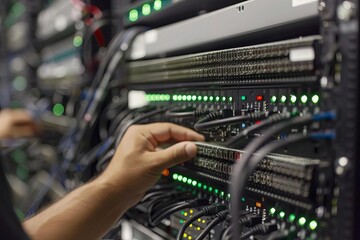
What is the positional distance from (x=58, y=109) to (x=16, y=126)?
0.25m

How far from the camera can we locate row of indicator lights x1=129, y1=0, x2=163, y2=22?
4.79 feet

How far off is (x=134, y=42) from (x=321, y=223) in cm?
107

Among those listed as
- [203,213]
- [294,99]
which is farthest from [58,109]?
[294,99]

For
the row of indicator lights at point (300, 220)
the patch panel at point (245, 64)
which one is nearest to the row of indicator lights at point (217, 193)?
the row of indicator lights at point (300, 220)

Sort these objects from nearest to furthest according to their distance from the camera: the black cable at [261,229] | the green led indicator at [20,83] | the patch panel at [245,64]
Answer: the patch panel at [245,64] < the black cable at [261,229] < the green led indicator at [20,83]

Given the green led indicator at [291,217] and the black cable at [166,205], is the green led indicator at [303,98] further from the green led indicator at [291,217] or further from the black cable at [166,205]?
the black cable at [166,205]

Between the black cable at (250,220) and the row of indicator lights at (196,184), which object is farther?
the row of indicator lights at (196,184)

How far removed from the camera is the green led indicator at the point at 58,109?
267 centimetres

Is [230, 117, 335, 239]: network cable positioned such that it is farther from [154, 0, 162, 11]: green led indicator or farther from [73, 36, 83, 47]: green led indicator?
[73, 36, 83, 47]: green led indicator

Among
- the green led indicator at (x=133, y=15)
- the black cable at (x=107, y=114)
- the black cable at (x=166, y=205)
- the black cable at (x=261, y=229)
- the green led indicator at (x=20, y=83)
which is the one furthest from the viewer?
the green led indicator at (x=20, y=83)

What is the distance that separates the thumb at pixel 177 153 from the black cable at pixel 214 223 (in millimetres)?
146

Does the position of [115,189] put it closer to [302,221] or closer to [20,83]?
[302,221]

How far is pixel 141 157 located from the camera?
120cm

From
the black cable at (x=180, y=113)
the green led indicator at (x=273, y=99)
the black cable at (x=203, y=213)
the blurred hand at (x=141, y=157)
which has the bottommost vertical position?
the black cable at (x=203, y=213)
